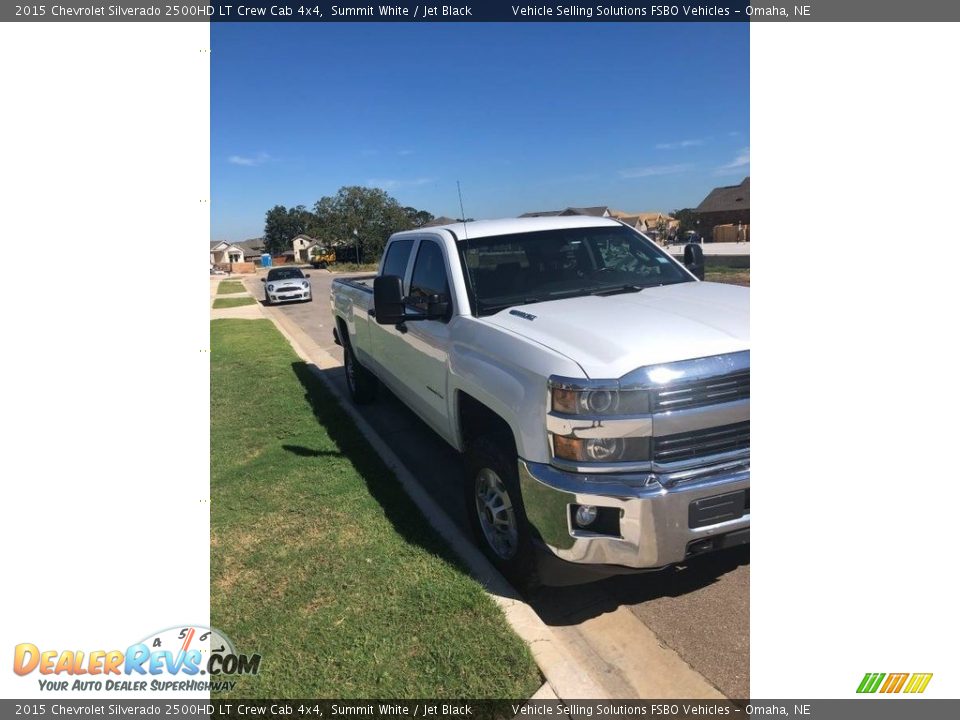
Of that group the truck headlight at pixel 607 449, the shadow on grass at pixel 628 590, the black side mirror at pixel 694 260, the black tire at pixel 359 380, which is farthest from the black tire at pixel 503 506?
the black tire at pixel 359 380

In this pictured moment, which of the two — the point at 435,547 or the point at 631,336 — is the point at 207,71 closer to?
the point at 631,336

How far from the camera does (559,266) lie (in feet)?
13.9

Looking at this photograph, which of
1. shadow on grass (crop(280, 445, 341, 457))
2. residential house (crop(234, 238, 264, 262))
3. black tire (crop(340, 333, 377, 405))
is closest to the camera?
shadow on grass (crop(280, 445, 341, 457))

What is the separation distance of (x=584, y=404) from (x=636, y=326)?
0.59 m

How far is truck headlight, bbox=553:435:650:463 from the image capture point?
107 inches

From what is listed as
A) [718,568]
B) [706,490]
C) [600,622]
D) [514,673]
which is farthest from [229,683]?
[718,568]

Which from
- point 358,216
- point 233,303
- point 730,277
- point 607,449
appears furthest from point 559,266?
point 358,216

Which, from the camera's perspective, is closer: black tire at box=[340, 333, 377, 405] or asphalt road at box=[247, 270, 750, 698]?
asphalt road at box=[247, 270, 750, 698]

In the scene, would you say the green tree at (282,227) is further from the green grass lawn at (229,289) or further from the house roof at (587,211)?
the house roof at (587,211)

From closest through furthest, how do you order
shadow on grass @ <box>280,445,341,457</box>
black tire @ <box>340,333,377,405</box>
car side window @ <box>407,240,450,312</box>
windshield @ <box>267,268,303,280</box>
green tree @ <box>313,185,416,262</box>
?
car side window @ <box>407,240,450,312</box>, shadow on grass @ <box>280,445,341,457</box>, black tire @ <box>340,333,377,405</box>, windshield @ <box>267,268,303,280</box>, green tree @ <box>313,185,416,262</box>

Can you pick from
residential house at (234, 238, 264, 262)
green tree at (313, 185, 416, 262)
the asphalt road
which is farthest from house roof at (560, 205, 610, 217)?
residential house at (234, 238, 264, 262)

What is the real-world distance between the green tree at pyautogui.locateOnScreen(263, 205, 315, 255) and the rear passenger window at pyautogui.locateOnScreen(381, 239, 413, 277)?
3516 inches

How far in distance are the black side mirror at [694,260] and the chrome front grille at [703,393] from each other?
221 centimetres
